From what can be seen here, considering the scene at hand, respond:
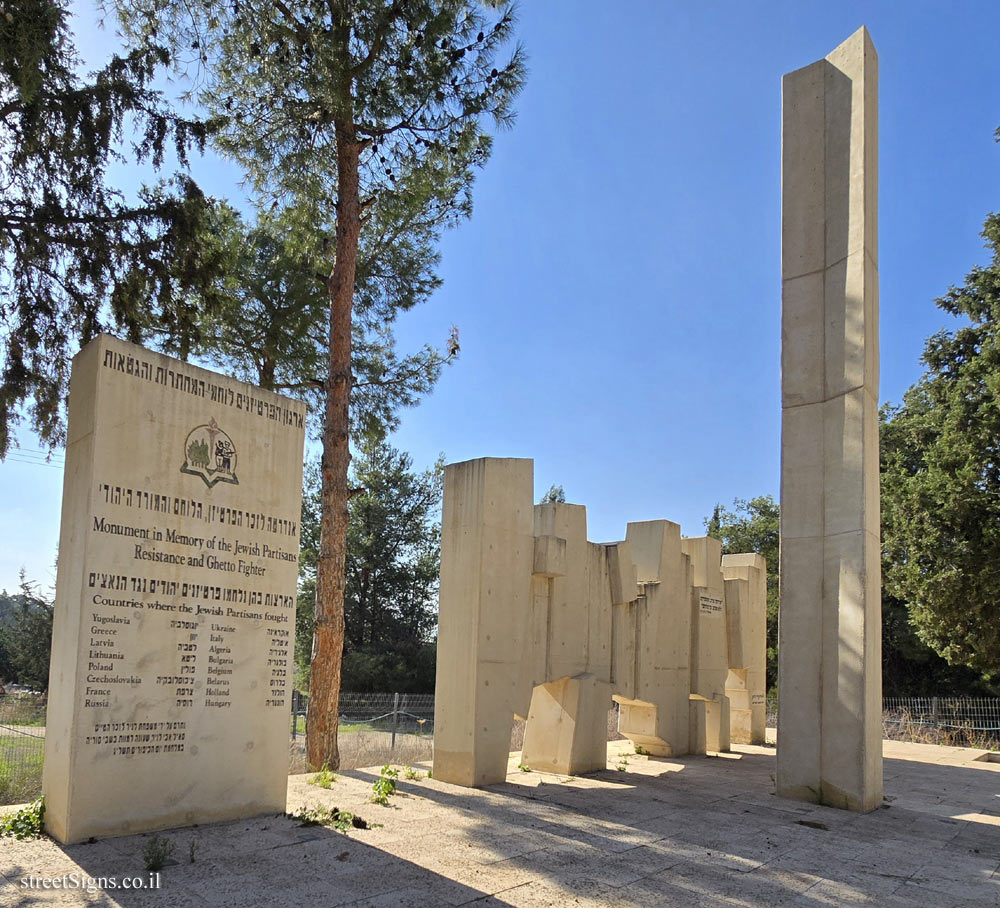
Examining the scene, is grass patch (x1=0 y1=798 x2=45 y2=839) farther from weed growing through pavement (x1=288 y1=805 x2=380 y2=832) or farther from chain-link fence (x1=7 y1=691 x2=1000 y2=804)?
chain-link fence (x1=7 y1=691 x2=1000 y2=804)

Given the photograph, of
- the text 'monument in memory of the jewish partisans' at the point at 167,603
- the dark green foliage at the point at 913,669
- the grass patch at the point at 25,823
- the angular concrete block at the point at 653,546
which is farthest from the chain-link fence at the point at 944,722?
the grass patch at the point at 25,823

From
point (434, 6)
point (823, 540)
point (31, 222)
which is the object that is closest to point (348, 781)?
point (823, 540)

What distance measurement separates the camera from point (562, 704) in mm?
9633

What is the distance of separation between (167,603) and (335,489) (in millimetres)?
5008

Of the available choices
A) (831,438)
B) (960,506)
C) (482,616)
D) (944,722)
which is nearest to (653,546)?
(831,438)

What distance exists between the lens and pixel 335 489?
10875mm

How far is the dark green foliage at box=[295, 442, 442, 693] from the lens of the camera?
30.6 m

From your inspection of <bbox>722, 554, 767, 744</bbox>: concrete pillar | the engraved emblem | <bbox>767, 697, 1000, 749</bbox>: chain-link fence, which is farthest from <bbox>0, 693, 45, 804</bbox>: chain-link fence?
<bbox>767, 697, 1000, 749</bbox>: chain-link fence

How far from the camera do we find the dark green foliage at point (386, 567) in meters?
30.6

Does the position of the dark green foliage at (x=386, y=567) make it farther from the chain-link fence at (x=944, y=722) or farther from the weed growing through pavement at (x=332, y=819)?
the weed growing through pavement at (x=332, y=819)

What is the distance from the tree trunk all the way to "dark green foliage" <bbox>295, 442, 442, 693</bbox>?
19.6 metres

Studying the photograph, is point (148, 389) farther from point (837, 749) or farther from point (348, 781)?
point (837, 749)

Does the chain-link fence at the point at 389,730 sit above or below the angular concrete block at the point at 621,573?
below

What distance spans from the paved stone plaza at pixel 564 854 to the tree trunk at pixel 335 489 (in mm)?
1932
